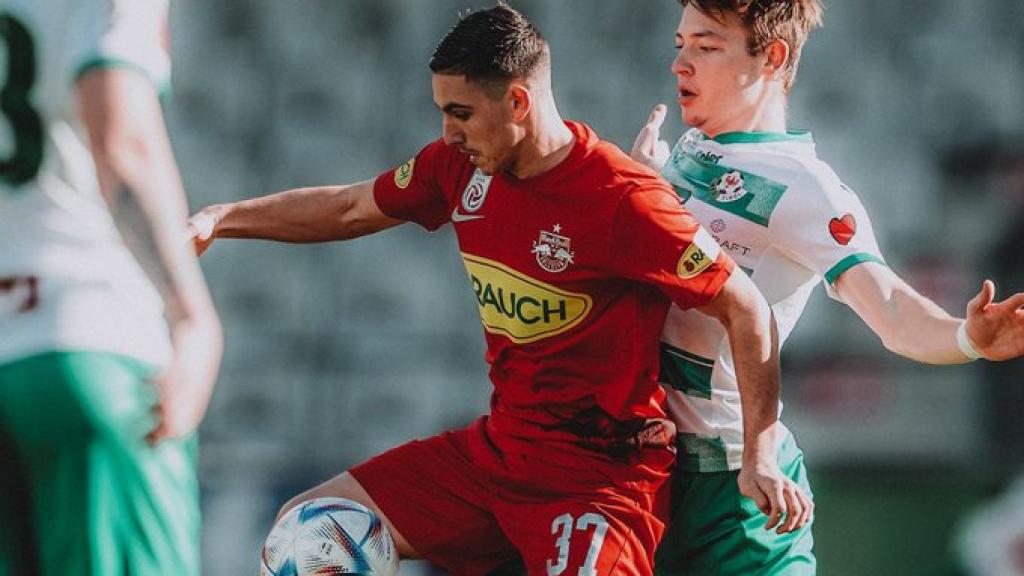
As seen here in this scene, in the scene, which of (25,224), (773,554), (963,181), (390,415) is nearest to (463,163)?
(773,554)

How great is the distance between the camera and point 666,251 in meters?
3.82

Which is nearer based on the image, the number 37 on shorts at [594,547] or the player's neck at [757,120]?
the number 37 on shorts at [594,547]

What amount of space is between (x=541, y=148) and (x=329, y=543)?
1002 millimetres

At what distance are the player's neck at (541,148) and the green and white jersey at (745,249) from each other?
430 millimetres

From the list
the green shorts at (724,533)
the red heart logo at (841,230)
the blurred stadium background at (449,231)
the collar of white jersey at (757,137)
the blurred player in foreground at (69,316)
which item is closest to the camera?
the blurred player in foreground at (69,316)

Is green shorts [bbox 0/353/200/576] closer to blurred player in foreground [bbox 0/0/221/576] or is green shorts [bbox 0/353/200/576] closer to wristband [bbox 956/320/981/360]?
blurred player in foreground [bbox 0/0/221/576]

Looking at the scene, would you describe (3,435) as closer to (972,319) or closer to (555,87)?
(972,319)

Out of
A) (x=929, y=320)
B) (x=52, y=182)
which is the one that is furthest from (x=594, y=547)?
(x=52, y=182)

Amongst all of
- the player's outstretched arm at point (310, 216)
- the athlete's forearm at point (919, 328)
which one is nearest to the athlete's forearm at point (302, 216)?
the player's outstretched arm at point (310, 216)

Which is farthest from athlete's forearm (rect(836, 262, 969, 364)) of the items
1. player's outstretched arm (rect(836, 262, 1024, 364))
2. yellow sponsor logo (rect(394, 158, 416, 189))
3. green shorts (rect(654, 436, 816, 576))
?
yellow sponsor logo (rect(394, 158, 416, 189))

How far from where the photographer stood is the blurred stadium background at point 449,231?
8922 mm

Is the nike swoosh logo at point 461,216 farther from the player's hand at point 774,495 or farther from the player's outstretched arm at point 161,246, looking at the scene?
the player's outstretched arm at point 161,246

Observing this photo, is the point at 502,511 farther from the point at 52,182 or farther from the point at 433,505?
the point at 52,182

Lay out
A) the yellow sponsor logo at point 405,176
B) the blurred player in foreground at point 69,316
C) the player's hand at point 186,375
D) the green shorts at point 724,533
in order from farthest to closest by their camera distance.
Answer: the yellow sponsor logo at point 405,176 → the green shorts at point 724,533 → the blurred player in foreground at point 69,316 → the player's hand at point 186,375
